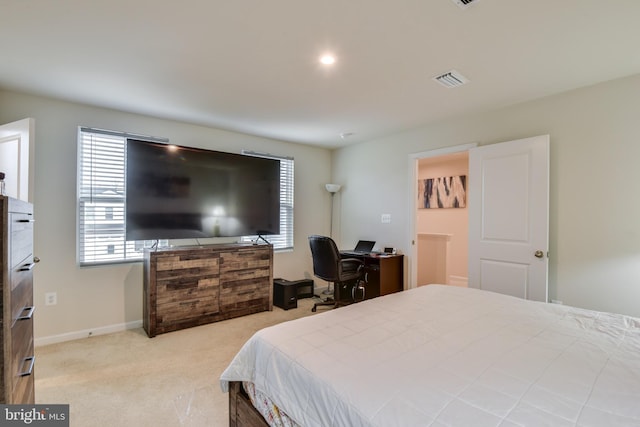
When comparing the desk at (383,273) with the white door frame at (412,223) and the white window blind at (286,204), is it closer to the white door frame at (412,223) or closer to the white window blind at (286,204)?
the white door frame at (412,223)

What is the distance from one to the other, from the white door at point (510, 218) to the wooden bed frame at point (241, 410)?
2.72 meters

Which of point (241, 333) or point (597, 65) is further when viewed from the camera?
point (241, 333)

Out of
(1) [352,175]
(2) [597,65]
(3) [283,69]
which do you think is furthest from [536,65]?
(1) [352,175]

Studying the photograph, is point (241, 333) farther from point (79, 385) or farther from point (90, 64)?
point (90, 64)

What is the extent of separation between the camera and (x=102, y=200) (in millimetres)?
3238

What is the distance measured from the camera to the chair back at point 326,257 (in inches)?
146

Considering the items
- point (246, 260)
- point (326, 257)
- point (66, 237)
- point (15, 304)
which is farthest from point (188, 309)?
point (15, 304)

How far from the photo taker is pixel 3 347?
103 centimetres

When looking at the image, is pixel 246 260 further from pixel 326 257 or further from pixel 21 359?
pixel 21 359

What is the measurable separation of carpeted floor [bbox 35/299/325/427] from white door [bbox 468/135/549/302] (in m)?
2.61

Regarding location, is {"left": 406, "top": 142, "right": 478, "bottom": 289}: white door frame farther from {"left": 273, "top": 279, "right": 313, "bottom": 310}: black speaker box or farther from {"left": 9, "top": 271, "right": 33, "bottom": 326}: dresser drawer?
{"left": 9, "top": 271, "right": 33, "bottom": 326}: dresser drawer

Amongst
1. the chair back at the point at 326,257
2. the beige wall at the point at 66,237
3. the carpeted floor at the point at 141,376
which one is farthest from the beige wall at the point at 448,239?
the beige wall at the point at 66,237

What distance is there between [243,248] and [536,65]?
3.35 meters

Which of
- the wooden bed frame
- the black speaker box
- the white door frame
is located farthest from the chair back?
the wooden bed frame
